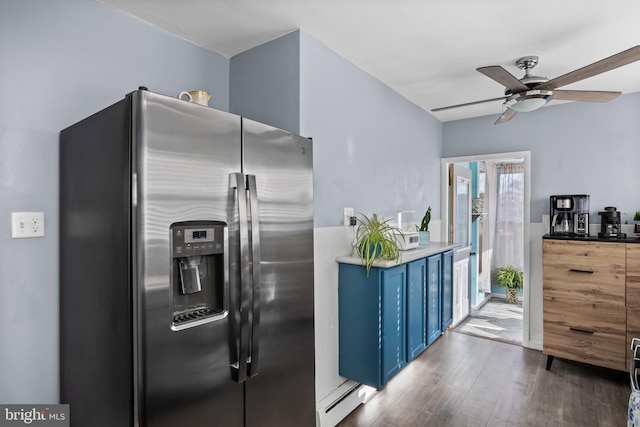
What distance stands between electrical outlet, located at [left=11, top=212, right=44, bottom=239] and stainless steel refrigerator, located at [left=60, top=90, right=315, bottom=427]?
0.10m

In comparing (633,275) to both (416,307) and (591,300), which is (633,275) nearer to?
(591,300)

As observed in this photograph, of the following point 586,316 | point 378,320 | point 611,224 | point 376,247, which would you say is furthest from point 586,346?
point 376,247

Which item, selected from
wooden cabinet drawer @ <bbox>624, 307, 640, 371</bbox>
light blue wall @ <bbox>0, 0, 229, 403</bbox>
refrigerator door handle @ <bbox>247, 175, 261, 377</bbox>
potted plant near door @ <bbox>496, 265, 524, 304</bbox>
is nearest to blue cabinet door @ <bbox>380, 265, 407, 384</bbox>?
refrigerator door handle @ <bbox>247, 175, 261, 377</bbox>

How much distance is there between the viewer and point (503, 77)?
6.82 feet

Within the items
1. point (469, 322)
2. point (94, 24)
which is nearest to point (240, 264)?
point (94, 24)

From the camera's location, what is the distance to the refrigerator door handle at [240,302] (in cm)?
141

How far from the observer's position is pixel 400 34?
7.22 ft

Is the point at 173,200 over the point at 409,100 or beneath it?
beneath

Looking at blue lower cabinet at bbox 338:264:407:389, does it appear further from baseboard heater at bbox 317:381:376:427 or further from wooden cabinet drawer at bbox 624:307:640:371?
wooden cabinet drawer at bbox 624:307:640:371

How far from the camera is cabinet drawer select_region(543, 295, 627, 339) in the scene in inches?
110

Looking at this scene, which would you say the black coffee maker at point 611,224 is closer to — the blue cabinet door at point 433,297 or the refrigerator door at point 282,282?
the blue cabinet door at point 433,297

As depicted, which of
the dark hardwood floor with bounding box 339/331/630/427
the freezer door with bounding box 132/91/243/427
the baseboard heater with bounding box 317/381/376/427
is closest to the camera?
the freezer door with bounding box 132/91/243/427

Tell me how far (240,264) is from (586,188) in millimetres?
3529

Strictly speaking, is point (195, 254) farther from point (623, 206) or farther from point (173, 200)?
point (623, 206)
